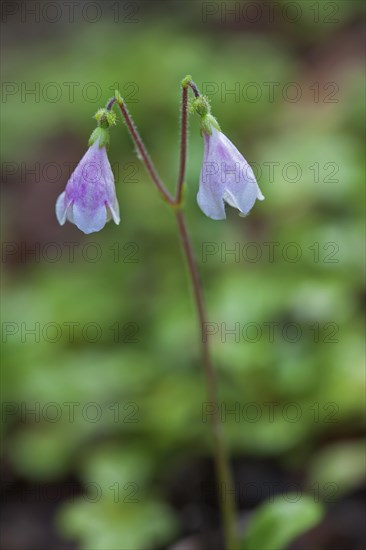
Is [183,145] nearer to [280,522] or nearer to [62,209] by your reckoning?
[62,209]

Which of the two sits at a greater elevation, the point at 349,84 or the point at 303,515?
the point at 349,84

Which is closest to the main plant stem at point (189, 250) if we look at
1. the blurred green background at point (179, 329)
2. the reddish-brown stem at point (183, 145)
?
the reddish-brown stem at point (183, 145)

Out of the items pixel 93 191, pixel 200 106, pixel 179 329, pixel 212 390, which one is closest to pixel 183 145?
pixel 200 106

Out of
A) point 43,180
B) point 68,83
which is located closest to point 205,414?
point 43,180

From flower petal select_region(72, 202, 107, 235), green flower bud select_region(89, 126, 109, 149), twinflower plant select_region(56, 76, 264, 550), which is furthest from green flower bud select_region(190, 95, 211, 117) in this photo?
flower petal select_region(72, 202, 107, 235)

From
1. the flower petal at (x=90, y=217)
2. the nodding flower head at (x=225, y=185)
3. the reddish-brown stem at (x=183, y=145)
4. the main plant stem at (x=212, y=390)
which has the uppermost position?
the reddish-brown stem at (x=183, y=145)

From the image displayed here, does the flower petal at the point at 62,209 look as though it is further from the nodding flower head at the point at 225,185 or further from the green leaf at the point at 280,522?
the green leaf at the point at 280,522

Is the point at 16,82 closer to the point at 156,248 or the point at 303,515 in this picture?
the point at 156,248
